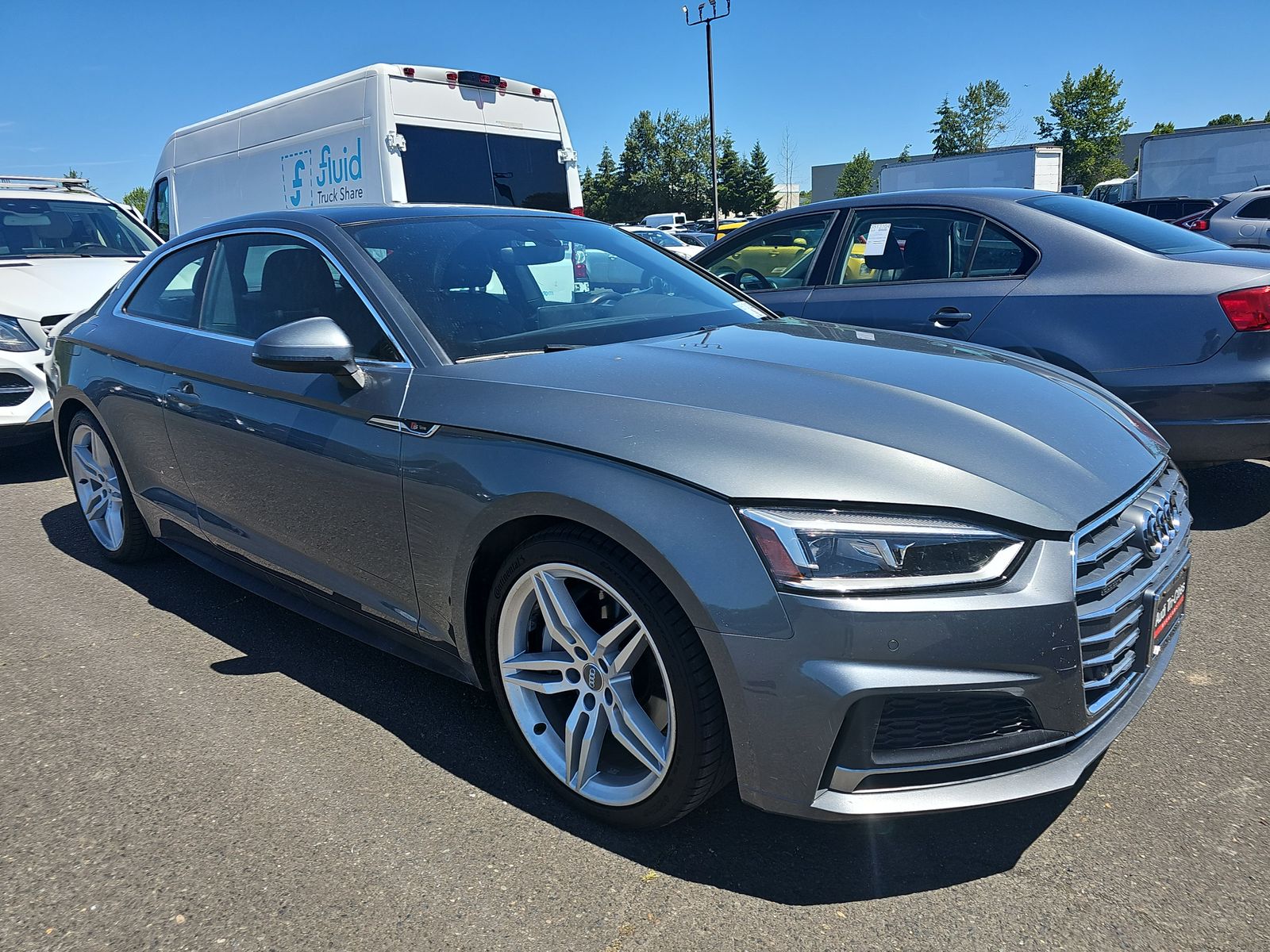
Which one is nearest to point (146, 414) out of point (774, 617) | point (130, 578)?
point (130, 578)

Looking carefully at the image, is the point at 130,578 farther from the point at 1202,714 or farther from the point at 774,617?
the point at 1202,714

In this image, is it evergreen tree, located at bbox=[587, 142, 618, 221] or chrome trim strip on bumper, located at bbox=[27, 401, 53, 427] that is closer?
chrome trim strip on bumper, located at bbox=[27, 401, 53, 427]

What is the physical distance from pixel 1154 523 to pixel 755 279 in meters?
3.74

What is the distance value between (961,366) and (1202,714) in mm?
1233

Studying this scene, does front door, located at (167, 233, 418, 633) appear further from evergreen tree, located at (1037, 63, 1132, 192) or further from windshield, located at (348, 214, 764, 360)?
evergreen tree, located at (1037, 63, 1132, 192)

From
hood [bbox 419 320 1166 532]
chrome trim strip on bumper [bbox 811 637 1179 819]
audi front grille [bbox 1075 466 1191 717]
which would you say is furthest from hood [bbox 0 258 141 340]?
audi front grille [bbox 1075 466 1191 717]

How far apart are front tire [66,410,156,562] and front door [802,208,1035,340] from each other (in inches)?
130

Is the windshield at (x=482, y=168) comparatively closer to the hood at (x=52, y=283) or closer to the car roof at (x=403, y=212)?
the hood at (x=52, y=283)

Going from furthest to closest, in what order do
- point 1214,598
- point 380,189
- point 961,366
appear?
1. point 380,189
2. point 1214,598
3. point 961,366

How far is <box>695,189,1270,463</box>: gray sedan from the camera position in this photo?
3992mm

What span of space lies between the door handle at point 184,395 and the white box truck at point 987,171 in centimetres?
2510

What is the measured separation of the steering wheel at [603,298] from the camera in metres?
3.15

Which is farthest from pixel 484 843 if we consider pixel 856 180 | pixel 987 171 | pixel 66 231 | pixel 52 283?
pixel 856 180

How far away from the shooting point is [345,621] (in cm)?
297
